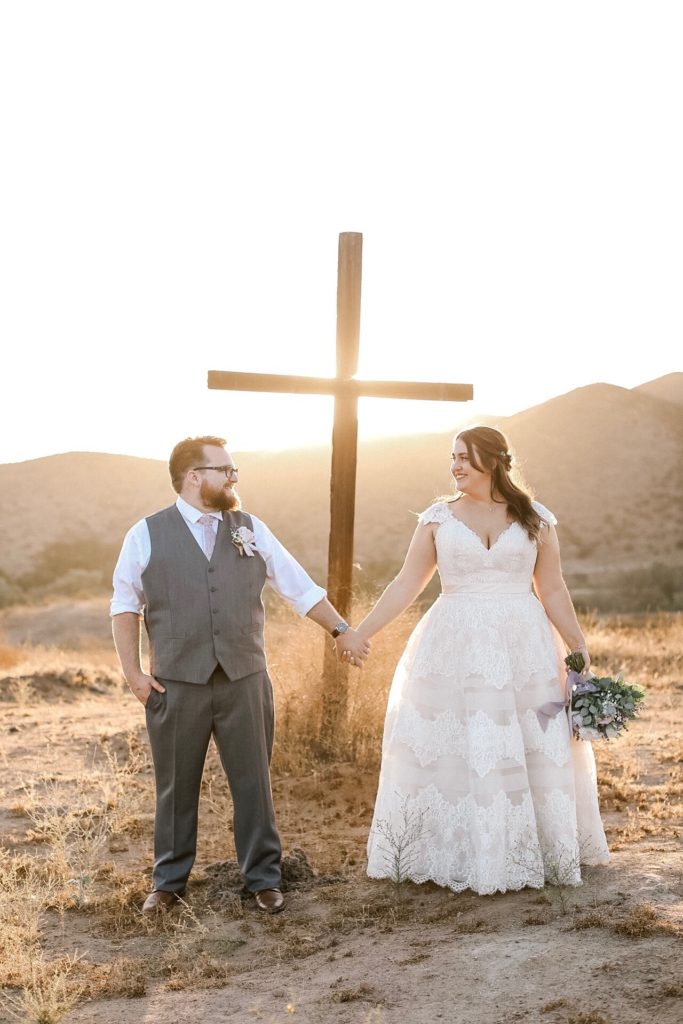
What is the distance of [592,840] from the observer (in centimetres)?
512

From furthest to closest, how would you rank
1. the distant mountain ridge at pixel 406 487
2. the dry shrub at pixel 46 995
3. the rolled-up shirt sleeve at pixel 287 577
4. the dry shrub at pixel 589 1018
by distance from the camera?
the distant mountain ridge at pixel 406 487 → the rolled-up shirt sleeve at pixel 287 577 → the dry shrub at pixel 46 995 → the dry shrub at pixel 589 1018

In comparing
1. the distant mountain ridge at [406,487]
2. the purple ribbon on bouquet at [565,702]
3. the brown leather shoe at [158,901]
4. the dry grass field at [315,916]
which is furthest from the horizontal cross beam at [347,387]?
the distant mountain ridge at [406,487]

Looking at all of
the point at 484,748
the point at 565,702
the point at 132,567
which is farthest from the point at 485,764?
the point at 132,567

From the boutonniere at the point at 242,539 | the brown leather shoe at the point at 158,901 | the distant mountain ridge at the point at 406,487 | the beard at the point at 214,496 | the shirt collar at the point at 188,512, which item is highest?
the distant mountain ridge at the point at 406,487

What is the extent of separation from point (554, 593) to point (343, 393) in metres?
2.95

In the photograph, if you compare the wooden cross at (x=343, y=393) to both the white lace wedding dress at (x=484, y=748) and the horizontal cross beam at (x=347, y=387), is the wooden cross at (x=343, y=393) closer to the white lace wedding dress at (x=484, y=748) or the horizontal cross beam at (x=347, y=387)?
the horizontal cross beam at (x=347, y=387)

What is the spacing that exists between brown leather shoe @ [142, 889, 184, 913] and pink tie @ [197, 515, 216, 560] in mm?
1690

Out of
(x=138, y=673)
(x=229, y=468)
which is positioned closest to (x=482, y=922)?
(x=138, y=673)

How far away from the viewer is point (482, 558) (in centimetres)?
506

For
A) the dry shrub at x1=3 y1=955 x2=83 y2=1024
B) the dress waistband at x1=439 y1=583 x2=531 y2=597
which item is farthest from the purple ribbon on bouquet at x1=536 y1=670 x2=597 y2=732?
the dry shrub at x1=3 y1=955 x2=83 y2=1024

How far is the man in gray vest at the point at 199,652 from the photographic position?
497cm

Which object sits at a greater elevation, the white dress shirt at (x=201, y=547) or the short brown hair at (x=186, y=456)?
the short brown hair at (x=186, y=456)

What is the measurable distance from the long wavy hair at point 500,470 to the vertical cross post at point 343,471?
95.9 inches

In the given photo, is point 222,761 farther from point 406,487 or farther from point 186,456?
point 406,487
